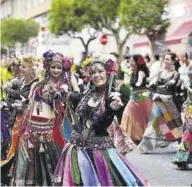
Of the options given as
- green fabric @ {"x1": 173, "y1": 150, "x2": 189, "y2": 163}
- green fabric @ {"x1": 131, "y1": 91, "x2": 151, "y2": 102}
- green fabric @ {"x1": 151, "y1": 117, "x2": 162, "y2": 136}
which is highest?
green fabric @ {"x1": 131, "y1": 91, "x2": 151, "y2": 102}

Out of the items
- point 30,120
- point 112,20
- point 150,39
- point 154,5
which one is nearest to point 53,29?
point 112,20

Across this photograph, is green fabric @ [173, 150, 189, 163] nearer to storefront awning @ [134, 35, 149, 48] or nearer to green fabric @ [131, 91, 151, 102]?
green fabric @ [131, 91, 151, 102]

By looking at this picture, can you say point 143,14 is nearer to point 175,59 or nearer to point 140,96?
point 140,96

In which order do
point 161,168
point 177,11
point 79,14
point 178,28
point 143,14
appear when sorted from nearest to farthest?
point 161,168, point 143,14, point 178,28, point 177,11, point 79,14

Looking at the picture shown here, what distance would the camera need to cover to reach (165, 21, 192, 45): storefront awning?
1215 inches

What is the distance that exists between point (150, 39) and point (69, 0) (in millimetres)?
7537

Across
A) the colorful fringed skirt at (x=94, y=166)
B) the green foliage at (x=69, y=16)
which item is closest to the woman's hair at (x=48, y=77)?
the colorful fringed skirt at (x=94, y=166)

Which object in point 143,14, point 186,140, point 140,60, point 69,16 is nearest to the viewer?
point 186,140

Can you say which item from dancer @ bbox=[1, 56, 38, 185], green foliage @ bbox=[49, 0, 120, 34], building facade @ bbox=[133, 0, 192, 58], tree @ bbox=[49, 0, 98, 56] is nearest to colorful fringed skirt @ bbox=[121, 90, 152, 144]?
dancer @ bbox=[1, 56, 38, 185]

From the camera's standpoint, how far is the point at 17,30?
55.0 metres

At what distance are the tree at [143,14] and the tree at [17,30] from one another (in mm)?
23517

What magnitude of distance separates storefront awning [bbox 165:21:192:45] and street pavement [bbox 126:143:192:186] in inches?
745

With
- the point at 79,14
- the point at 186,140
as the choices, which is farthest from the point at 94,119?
the point at 79,14

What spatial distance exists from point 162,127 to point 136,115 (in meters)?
0.79
